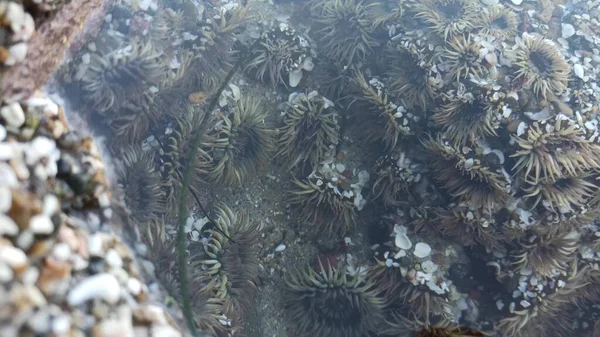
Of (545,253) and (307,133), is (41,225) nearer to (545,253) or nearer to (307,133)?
(307,133)

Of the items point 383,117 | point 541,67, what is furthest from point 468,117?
point 541,67

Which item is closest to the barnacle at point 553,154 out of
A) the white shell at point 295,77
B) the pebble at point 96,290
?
the white shell at point 295,77

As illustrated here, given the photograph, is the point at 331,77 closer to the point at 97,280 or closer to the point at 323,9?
the point at 323,9

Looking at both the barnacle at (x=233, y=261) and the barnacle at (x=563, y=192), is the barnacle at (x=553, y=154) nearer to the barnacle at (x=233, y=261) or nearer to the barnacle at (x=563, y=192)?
the barnacle at (x=563, y=192)

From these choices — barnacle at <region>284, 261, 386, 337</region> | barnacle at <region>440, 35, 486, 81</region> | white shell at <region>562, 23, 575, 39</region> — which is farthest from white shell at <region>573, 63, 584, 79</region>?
barnacle at <region>284, 261, 386, 337</region>

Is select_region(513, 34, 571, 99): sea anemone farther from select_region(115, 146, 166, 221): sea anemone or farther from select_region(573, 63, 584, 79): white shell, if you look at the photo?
select_region(115, 146, 166, 221): sea anemone

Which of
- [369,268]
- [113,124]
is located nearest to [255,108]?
[113,124]
